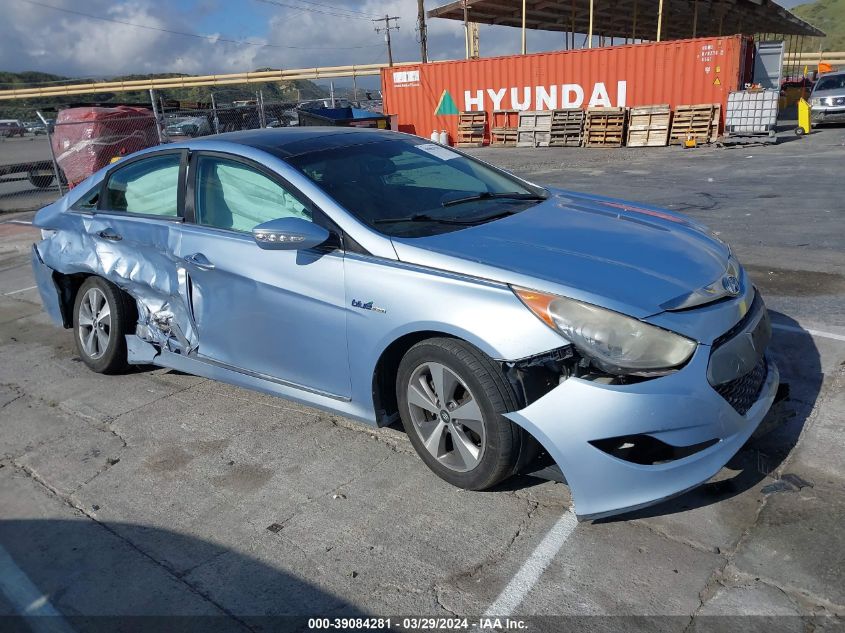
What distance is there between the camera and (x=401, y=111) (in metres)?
26.2

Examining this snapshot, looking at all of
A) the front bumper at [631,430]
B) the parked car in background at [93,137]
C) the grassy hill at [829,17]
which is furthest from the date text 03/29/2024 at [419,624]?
the grassy hill at [829,17]

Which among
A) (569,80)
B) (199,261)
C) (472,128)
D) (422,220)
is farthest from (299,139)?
(472,128)

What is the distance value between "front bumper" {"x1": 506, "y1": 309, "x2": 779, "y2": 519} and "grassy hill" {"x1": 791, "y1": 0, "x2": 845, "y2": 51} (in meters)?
134

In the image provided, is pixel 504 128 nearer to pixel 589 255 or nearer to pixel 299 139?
pixel 299 139

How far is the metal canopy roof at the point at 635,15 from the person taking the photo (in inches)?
1057

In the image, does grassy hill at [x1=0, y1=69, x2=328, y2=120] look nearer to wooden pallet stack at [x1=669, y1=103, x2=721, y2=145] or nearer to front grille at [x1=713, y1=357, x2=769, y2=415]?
wooden pallet stack at [x1=669, y1=103, x2=721, y2=145]

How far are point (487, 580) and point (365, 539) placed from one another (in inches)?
22.7

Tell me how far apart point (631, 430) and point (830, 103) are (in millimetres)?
21908

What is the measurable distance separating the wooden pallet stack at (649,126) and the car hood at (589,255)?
17.5 metres

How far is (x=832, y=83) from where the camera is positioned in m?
21.0

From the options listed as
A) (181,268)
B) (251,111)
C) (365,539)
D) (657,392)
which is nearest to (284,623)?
(365,539)

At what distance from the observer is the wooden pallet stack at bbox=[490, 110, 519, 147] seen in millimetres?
23172

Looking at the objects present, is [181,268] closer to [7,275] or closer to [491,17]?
[7,275]

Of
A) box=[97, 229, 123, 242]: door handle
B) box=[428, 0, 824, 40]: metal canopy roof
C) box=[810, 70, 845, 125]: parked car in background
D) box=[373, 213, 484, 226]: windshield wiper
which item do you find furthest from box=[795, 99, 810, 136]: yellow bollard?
box=[97, 229, 123, 242]: door handle
